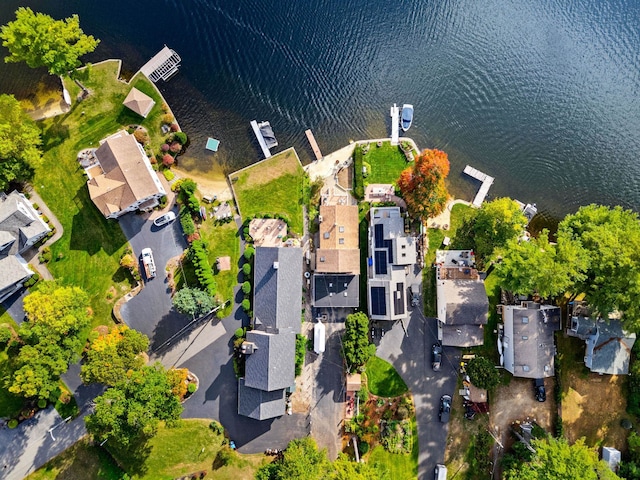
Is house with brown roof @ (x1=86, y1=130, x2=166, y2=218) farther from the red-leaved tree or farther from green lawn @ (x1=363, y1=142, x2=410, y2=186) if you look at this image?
the red-leaved tree

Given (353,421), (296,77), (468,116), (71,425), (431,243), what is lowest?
(353,421)

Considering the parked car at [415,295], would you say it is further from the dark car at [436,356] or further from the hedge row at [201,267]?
the hedge row at [201,267]

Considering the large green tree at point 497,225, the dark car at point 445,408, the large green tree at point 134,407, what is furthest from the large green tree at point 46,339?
the large green tree at point 497,225

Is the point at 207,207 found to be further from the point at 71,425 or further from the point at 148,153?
the point at 71,425

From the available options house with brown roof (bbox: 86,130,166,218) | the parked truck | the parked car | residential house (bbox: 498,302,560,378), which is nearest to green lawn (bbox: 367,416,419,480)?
residential house (bbox: 498,302,560,378)

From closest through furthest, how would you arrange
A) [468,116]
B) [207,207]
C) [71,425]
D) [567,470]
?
1. [567,470]
2. [71,425]
3. [207,207]
4. [468,116]

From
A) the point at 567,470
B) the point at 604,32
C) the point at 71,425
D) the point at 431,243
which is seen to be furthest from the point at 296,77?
the point at 567,470

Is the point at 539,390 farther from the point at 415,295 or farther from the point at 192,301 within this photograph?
the point at 192,301
